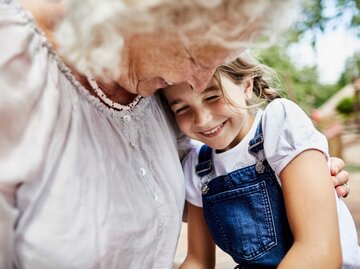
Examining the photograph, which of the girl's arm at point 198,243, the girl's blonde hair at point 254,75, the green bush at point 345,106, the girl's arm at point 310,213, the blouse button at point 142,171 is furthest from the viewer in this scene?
the green bush at point 345,106

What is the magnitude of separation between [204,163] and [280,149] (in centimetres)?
30

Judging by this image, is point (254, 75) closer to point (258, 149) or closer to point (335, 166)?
point (258, 149)

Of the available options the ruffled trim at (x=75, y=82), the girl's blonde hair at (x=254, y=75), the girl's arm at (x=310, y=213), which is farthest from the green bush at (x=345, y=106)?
the ruffled trim at (x=75, y=82)

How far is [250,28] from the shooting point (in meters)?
0.85

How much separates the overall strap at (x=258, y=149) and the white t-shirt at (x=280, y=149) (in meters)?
0.02

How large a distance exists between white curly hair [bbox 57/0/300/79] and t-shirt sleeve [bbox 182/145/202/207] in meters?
0.71

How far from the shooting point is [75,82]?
99 centimetres

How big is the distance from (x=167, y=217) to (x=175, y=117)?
13.4 inches

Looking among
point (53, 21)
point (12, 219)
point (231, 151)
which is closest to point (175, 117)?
point (231, 151)

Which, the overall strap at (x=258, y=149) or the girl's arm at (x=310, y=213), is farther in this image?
the overall strap at (x=258, y=149)

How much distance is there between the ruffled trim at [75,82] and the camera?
35.6 inches

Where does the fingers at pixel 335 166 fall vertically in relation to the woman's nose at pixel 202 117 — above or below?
below

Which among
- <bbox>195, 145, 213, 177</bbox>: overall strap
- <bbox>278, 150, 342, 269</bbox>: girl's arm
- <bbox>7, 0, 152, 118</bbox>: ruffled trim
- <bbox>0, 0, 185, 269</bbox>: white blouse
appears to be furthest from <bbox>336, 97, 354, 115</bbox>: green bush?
<bbox>0, 0, 185, 269</bbox>: white blouse

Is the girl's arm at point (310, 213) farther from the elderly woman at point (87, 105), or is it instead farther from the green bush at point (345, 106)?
the green bush at point (345, 106)
